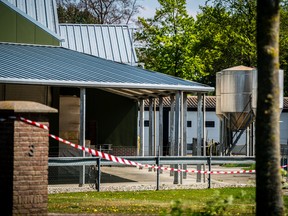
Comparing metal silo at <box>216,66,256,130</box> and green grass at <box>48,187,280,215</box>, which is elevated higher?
metal silo at <box>216,66,256,130</box>

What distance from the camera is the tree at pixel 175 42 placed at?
5988 centimetres

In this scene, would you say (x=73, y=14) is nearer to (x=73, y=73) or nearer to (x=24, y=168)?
(x=73, y=73)

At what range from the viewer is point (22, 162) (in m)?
13.8

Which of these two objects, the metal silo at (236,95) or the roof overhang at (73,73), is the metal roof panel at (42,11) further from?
the metal silo at (236,95)

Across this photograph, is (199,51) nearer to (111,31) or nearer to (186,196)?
(111,31)

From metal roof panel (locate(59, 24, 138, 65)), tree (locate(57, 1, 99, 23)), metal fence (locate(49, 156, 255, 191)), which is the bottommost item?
metal fence (locate(49, 156, 255, 191))

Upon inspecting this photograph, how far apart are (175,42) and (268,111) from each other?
49161mm

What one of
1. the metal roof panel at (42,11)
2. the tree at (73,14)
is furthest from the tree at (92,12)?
the metal roof panel at (42,11)

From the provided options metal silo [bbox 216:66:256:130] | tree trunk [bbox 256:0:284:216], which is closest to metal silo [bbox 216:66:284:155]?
metal silo [bbox 216:66:256:130]

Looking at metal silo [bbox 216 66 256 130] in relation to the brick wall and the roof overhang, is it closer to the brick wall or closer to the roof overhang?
the roof overhang

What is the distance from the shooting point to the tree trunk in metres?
10.9

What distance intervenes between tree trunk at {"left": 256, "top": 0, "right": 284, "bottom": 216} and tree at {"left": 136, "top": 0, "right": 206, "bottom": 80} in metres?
48.7

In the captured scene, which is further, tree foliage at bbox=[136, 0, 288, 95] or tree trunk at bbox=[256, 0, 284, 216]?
tree foliage at bbox=[136, 0, 288, 95]

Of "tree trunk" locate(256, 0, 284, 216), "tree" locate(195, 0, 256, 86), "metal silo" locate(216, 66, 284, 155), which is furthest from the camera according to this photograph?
"tree" locate(195, 0, 256, 86)
